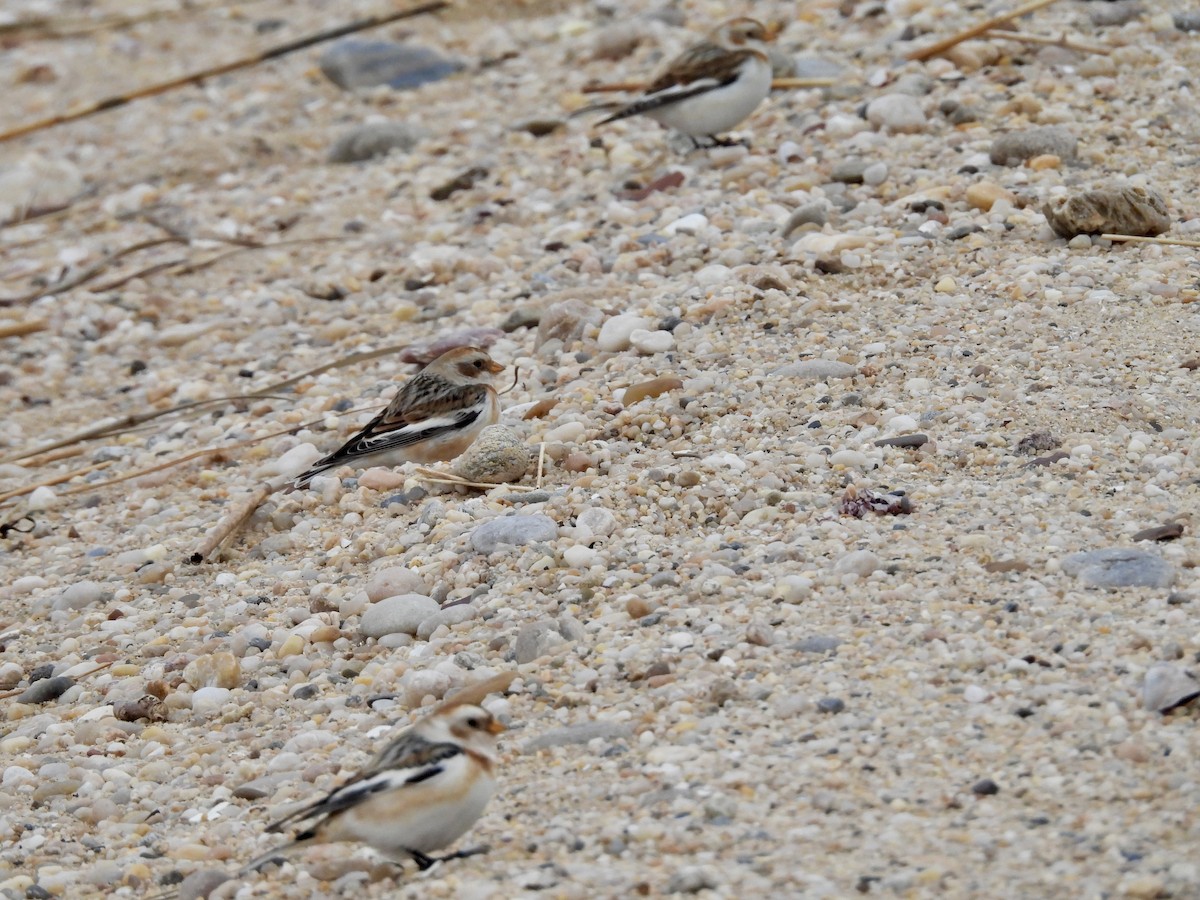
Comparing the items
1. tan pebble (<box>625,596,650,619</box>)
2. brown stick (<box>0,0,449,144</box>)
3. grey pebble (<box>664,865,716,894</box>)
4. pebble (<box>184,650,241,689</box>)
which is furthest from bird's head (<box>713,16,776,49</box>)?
grey pebble (<box>664,865,716,894</box>)

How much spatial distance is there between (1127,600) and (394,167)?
6.08 m

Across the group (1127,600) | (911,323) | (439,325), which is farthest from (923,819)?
(439,325)

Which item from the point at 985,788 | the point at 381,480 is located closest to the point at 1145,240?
the point at 381,480

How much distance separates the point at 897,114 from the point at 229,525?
147 inches

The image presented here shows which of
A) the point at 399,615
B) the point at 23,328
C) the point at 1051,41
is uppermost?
Result: the point at 1051,41

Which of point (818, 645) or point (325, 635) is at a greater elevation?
point (818, 645)

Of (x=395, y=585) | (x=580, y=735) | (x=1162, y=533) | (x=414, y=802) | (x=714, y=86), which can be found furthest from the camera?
(x=714, y=86)

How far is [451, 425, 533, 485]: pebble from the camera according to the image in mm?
5453

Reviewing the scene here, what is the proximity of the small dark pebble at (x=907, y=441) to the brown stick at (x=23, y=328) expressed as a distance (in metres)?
4.96

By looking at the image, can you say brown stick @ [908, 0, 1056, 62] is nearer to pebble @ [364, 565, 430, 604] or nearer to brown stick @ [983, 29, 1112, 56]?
Answer: brown stick @ [983, 29, 1112, 56]

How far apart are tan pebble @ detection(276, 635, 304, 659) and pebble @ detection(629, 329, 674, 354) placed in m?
1.90

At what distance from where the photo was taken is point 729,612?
4289mm

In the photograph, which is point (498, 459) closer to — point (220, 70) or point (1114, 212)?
point (1114, 212)

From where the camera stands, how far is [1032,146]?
22.4 feet
